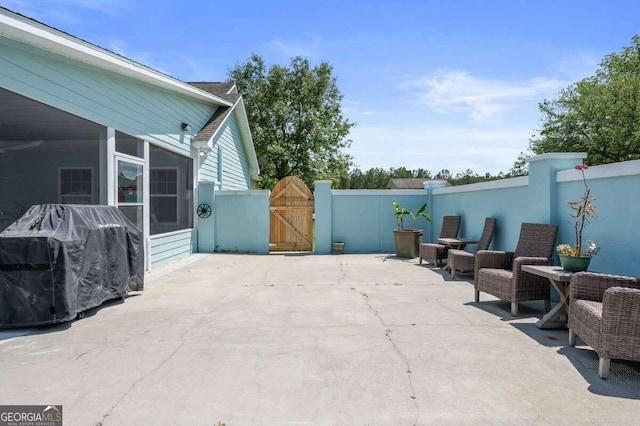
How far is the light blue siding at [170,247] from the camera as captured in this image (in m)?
9.10

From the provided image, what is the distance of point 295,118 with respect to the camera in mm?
24516

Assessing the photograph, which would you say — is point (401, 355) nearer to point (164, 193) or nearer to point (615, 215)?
point (615, 215)

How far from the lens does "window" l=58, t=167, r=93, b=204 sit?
13289 mm

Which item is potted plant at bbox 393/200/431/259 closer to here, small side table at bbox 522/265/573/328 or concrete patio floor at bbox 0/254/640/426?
concrete patio floor at bbox 0/254/640/426

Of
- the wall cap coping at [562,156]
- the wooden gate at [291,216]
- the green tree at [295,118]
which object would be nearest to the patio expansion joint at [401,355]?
the wall cap coping at [562,156]

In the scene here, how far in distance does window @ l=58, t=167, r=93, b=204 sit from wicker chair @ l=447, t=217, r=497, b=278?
11.6 metres

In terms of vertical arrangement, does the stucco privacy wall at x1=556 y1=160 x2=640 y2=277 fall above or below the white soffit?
below

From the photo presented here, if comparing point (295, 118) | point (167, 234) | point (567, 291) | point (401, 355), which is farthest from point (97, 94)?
point (295, 118)

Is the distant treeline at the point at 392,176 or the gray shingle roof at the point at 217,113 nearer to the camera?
the gray shingle roof at the point at 217,113

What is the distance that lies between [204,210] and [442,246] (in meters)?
6.97

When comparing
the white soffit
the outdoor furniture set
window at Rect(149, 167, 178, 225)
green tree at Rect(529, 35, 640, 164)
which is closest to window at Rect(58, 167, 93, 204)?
window at Rect(149, 167, 178, 225)

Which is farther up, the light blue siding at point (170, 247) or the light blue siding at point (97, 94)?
the light blue siding at point (97, 94)

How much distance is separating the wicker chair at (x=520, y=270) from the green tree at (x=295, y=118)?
17.9m

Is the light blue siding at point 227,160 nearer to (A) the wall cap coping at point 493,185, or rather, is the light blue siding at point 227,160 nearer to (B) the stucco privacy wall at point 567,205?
(A) the wall cap coping at point 493,185
